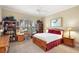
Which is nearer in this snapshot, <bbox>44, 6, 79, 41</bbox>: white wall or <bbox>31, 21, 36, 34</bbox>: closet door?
<bbox>44, 6, 79, 41</bbox>: white wall

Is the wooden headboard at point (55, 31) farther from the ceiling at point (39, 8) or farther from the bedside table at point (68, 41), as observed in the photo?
the ceiling at point (39, 8)

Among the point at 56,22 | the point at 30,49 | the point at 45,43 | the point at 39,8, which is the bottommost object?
the point at 30,49

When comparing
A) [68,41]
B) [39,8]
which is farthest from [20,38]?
[68,41]

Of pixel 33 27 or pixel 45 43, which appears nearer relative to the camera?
pixel 45 43

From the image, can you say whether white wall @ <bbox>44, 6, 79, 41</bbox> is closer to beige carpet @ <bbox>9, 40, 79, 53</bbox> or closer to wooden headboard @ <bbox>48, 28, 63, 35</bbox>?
wooden headboard @ <bbox>48, 28, 63, 35</bbox>

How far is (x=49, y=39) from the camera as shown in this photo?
1901mm

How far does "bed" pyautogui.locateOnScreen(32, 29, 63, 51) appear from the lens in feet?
6.15

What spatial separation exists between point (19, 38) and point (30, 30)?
11.5 inches

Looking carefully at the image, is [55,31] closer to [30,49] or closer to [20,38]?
[30,49]

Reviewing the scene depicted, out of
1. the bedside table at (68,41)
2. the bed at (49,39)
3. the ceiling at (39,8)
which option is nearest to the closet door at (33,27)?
the bed at (49,39)

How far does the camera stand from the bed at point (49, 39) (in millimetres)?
1876

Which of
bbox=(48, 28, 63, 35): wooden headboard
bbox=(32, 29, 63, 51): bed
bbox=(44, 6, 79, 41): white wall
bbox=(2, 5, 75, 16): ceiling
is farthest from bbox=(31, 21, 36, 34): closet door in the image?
bbox=(44, 6, 79, 41): white wall
